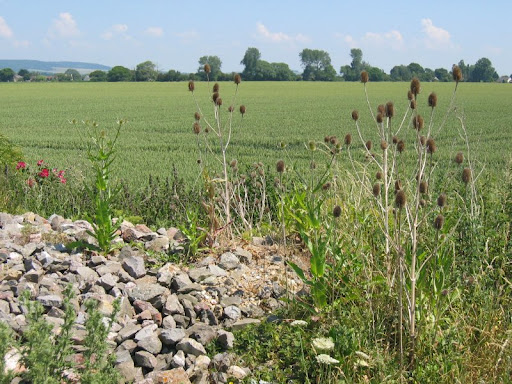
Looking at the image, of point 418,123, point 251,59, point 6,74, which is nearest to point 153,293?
point 418,123

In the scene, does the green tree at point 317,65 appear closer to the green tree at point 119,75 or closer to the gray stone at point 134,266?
the green tree at point 119,75

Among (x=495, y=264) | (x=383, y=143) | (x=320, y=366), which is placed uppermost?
(x=383, y=143)

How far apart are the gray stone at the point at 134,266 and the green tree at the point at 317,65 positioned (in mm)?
85088

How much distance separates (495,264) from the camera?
4789 millimetres

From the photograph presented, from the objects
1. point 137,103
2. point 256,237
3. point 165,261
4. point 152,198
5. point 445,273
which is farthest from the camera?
point 137,103

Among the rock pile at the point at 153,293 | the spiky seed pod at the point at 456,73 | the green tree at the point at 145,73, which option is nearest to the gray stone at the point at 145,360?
the rock pile at the point at 153,293

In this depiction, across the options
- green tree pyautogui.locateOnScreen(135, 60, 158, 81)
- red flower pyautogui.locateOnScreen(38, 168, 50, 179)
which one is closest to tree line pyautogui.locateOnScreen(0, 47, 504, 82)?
green tree pyautogui.locateOnScreen(135, 60, 158, 81)

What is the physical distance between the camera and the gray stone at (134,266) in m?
4.70

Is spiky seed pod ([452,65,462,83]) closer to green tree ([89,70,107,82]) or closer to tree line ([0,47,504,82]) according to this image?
tree line ([0,47,504,82])

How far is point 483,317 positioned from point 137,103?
37.3 metres

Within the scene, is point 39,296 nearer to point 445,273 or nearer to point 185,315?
point 185,315

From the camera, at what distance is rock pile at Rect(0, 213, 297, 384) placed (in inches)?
151

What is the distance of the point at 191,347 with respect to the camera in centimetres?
387

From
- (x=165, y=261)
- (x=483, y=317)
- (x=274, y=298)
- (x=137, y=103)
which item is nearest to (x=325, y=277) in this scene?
(x=274, y=298)
